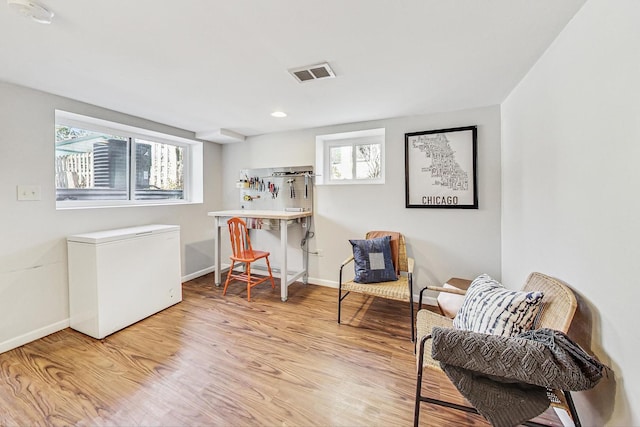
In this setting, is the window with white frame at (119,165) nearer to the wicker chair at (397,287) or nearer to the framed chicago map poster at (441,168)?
the wicker chair at (397,287)

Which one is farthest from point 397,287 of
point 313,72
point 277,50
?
point 277,50

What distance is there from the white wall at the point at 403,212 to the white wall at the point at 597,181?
886 millimetres

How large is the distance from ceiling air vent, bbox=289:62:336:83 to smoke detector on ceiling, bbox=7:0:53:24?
1283mm

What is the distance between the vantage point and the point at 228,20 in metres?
1.32

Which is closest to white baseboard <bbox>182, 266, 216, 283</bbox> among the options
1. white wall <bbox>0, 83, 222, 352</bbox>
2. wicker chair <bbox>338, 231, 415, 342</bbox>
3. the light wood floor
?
the light wood floor

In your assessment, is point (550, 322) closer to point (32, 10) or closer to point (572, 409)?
point (572, 409)

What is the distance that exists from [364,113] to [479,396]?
2.56 m

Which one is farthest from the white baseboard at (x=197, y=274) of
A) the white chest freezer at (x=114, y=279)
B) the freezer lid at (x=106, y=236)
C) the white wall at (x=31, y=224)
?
the white wall at (x=31, y=224)

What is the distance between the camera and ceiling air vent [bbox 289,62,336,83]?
1.78m

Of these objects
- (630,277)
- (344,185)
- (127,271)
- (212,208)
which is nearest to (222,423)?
(127,271)

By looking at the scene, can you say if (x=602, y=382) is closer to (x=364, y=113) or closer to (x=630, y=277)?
(x=630, y=277)

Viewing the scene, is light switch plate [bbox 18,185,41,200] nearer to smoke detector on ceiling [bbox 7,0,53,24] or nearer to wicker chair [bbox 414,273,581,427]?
smoke detector on ceiling [bbox 7,0,53,24]

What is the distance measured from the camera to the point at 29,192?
83.7 inches

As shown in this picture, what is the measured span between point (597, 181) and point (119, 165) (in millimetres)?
4074
